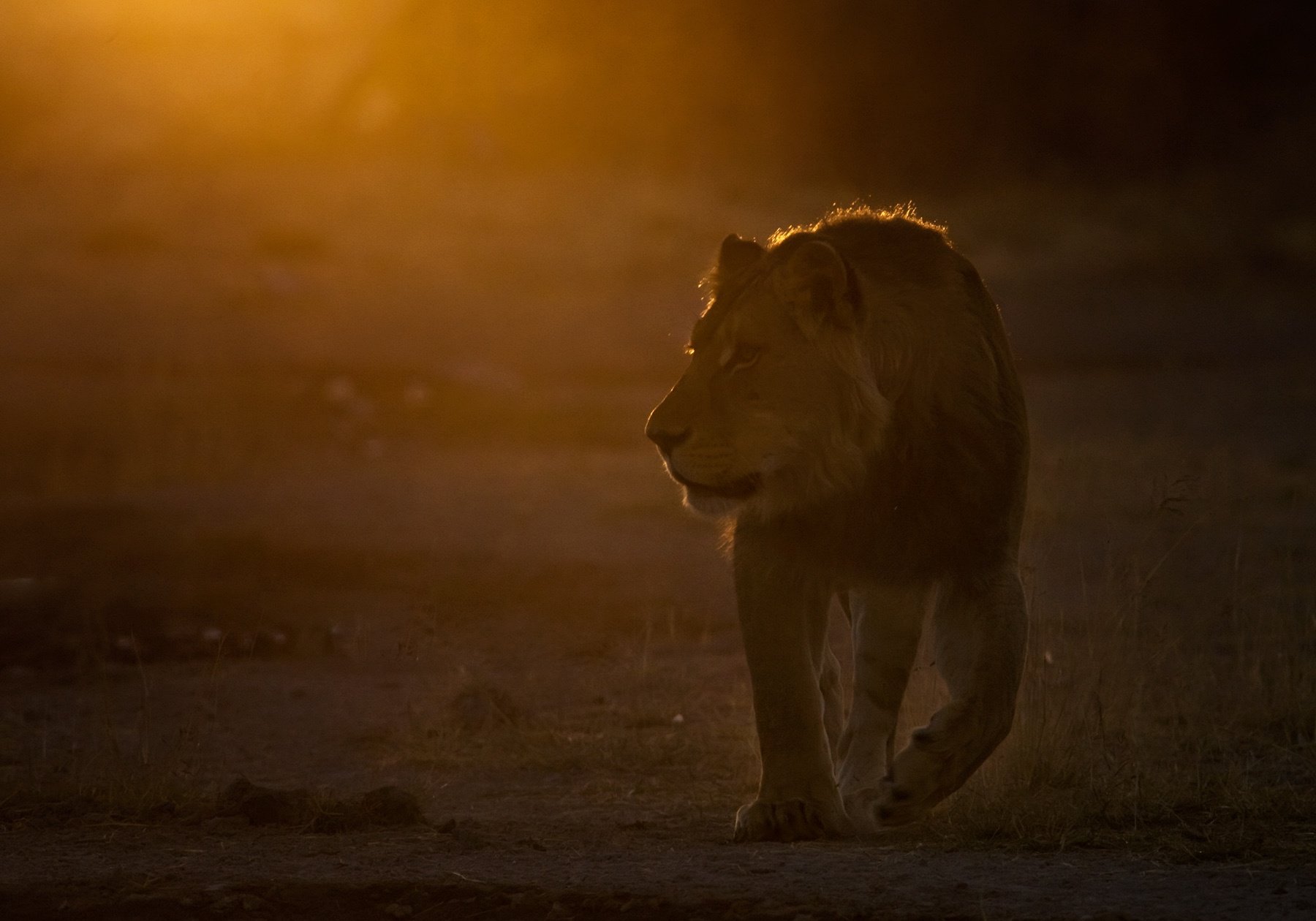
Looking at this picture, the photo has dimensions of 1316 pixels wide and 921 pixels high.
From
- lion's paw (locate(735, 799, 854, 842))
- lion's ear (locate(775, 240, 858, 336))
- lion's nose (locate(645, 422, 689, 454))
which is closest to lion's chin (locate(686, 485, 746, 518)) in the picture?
lion's nose (locate(645, 422, 689, 454))

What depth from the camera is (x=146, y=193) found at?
20.8 meters

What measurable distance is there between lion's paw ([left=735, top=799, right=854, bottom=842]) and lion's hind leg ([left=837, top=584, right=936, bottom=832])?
43cm

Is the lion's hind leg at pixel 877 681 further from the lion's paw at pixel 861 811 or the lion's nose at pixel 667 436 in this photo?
the lion's nose at pixel 667 436

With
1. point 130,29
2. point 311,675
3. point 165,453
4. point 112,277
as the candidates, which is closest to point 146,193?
point 130,29

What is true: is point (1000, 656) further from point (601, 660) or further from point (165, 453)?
point (165, 453)

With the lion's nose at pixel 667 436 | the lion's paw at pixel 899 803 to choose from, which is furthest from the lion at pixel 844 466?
the lion's paw at pixel 899 803

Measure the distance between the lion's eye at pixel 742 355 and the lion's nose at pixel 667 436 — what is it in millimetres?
196

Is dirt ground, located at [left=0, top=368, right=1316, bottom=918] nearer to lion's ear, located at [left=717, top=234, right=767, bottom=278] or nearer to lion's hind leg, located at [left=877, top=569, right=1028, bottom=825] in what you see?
lion's hind leg, located at [left=877, top=569, right=1028, bottom=825]

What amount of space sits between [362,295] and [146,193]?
4.14 meters

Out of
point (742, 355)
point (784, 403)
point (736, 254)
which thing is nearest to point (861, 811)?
point (784, 403)

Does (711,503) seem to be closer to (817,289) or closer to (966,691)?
(817,289)

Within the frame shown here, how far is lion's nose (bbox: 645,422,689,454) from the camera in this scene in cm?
434

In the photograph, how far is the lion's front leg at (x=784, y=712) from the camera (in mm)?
4430

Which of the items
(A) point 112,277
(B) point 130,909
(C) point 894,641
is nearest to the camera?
(B) point 130,909
